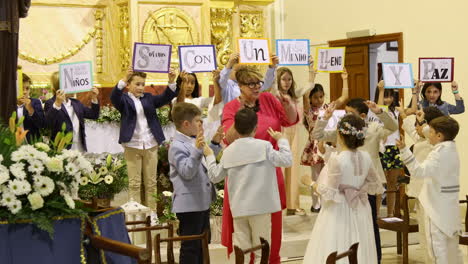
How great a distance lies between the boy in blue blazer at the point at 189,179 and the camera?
18.0 ft

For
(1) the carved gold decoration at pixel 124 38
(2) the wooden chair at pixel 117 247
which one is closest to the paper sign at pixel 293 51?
(1) the carved gold decoration at pixel 124 38

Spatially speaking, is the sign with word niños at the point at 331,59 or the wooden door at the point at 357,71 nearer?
the sign with word niños at the point at 331,59

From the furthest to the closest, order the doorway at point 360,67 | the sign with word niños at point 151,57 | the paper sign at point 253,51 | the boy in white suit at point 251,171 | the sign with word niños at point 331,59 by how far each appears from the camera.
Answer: the doorway at point 360,67
the sign with word niños at point 331,59
the sign with word niños at point 151,57
the paper sign at point 253,51
the boy in white suit at point 251,171

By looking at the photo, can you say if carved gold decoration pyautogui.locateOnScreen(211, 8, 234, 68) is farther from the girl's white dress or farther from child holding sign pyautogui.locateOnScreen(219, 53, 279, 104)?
the girl's white dress

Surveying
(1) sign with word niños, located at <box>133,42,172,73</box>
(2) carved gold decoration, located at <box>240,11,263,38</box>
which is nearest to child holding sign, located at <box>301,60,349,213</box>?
(1) sign with word niños, located at <box>133,42,172,73</box>

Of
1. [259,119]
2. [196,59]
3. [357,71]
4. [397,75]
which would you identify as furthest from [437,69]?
[357,71]

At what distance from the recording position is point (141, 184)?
8094 mm

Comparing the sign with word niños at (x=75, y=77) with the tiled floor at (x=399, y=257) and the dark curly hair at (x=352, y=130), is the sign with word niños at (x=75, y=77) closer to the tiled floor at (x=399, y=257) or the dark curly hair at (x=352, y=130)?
the tiled floor at (x=399, y=257)

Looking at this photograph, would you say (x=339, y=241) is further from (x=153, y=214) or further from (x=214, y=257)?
(x=153, y=214)

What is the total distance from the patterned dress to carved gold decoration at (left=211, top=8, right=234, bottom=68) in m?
2.63

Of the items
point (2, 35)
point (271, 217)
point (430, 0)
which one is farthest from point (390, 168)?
point (2, 35)

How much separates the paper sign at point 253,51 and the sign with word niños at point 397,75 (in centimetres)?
143

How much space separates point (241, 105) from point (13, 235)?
2589mm

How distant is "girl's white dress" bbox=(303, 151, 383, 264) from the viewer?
568cm
